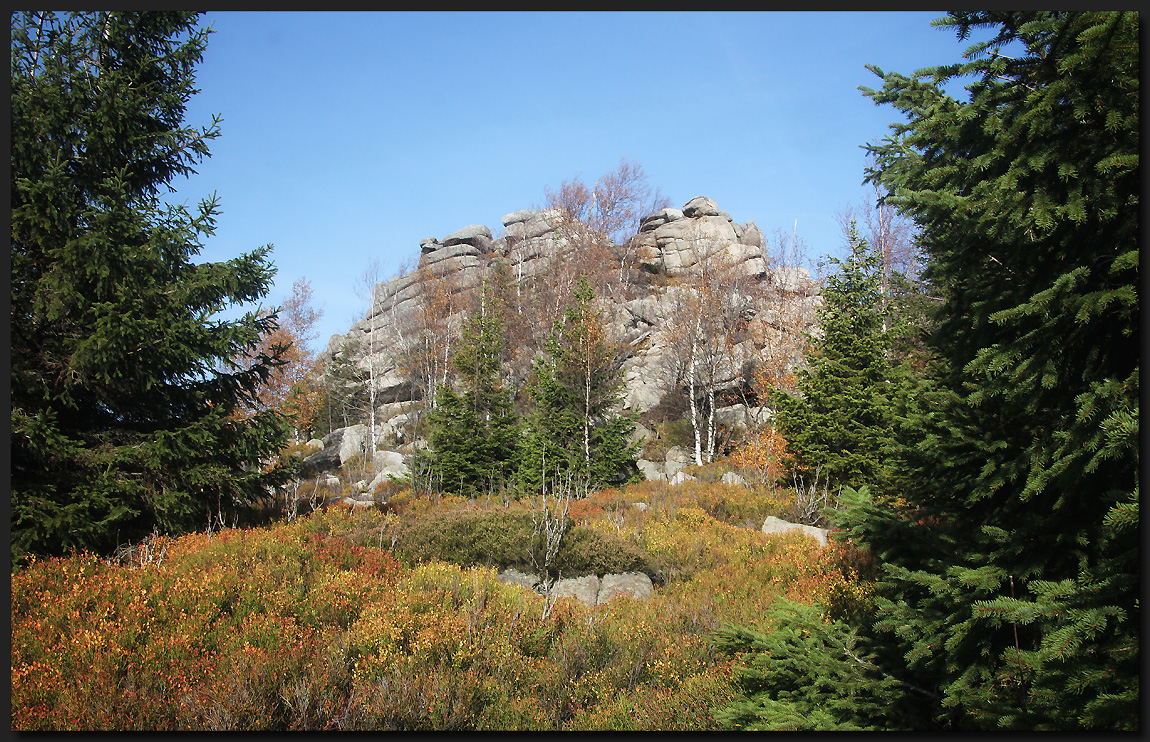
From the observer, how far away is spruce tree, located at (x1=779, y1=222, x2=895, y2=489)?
40.2 ft

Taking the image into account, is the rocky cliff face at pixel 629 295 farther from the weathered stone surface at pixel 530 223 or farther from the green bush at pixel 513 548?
the green bush at pixel 513 548

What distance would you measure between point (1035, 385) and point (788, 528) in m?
8.29

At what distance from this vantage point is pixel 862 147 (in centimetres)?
542

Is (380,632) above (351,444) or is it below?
below

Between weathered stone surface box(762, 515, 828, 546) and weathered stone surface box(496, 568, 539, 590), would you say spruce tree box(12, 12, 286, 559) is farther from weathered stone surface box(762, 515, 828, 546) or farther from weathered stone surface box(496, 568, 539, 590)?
weathered stone surface box(762, 515, 828, 546)

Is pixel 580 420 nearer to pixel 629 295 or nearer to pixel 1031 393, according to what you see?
pixel 1031 393

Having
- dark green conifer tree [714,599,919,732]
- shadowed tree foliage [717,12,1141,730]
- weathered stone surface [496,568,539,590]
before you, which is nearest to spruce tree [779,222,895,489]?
weathered stone surface [496,568,539,590]

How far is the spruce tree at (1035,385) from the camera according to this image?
255 centimetres

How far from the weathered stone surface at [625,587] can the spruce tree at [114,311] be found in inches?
231

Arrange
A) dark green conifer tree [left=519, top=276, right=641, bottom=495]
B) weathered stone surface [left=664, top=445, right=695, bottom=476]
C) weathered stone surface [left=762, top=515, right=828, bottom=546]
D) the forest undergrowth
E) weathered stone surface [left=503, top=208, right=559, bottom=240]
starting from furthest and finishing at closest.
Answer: weathered stone surface [left=503, top=208, right=559, bottom=240], weathered stone surface [left=664, top=445, right=695, bottom=476], dark green conifer tree [left=519, top=276, right=641, bottom=495], weathered stone surface [left=762, top=515, right=828, bottom=546], the forest undergrowth

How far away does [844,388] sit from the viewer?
1263 centimetres

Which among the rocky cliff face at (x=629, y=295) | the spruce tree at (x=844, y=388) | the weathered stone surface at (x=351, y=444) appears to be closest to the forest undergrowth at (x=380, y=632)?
the spruce tree at (x=844, y=388)

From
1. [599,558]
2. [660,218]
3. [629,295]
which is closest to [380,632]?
[599,558]

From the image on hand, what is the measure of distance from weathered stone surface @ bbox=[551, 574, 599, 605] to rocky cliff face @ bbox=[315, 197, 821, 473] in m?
16.4
